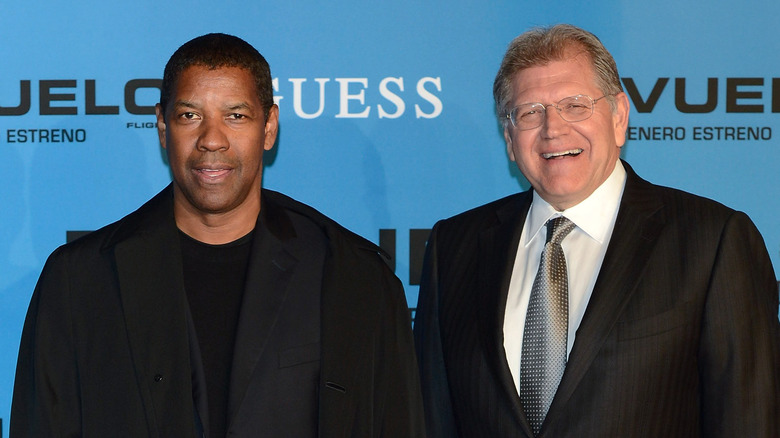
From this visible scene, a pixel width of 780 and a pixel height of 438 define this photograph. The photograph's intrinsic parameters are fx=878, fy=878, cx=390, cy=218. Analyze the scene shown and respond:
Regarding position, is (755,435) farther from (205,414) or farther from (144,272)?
(144,272)

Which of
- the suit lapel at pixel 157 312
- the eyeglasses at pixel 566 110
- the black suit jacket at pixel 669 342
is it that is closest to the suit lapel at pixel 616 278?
the black suit jacket at pixel 669 342

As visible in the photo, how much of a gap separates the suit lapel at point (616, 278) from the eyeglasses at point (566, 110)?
0.74 ft

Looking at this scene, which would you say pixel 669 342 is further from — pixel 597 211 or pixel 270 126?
pixel 270 126

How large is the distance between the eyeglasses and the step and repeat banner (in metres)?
0.92

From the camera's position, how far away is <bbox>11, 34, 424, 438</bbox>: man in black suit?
197 cm

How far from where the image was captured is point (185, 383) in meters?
1.93

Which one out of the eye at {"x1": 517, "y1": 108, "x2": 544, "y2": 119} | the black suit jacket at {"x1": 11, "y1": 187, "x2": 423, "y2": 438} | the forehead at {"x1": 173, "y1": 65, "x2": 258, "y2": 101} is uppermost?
the forehead at {"x1": 173, "y1": 65, "x2": 258, "y2": 101}

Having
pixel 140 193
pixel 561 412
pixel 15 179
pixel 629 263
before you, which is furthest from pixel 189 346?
pixel 15 179

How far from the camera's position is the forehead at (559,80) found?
210 cm

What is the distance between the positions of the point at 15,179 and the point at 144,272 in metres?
1.28

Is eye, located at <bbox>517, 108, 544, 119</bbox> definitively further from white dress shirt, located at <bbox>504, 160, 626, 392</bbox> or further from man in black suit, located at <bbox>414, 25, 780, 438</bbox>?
white dress shirt, located at <bbox>504, 160, 626, 392</bbox>

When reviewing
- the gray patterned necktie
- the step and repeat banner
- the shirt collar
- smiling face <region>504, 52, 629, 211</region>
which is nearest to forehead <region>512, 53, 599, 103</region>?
smiling face <region>504, 52, 629, 211</region>

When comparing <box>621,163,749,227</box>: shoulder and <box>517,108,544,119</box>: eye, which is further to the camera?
<box>517,108,544,119</box>: eye

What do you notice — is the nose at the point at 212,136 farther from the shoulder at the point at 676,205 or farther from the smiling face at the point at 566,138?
the shoulder at the point at 676,205
